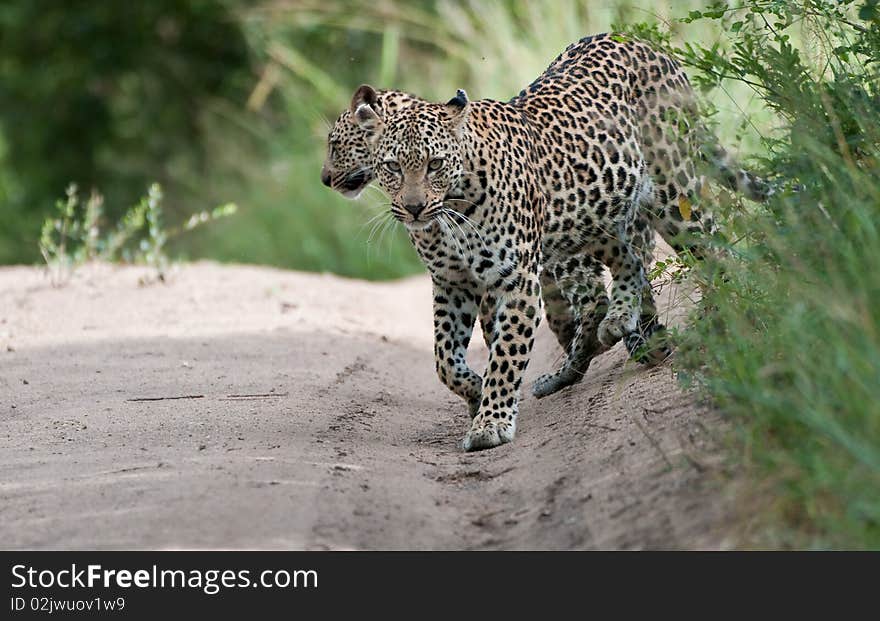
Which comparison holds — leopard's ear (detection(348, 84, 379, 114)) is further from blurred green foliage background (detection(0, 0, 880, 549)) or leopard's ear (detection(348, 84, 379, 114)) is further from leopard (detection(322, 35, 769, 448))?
blurred green foliage background (detection(0, 0, 880, 549))

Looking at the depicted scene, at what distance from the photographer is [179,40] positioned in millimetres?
20312

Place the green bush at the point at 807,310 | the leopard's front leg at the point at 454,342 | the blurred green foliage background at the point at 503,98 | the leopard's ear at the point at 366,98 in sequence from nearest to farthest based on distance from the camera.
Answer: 1. the green bush at the point at 807,310
2. the blurred green foliage background at the point at 503,98
3. the leopard's ear at the point at 366,98
4. the leopard's front leg at the point at 454,342

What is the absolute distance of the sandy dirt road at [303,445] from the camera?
4695mm

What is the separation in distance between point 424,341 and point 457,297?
3.11m

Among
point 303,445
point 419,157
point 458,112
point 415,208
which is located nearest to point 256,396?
point 303,445

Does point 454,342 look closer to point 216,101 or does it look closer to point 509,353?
point 509,353

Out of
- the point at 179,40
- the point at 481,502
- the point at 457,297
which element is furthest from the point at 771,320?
the point at 179,40

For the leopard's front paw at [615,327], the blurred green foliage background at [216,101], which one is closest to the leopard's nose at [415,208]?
the leopard's front paw at [615,327]

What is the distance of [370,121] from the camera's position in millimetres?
6688

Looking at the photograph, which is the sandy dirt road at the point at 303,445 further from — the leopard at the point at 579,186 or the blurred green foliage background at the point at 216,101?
the blurred green foliage background at the point at 216,101

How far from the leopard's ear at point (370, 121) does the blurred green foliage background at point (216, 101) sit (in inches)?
336

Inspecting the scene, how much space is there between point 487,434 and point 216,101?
14412 mm

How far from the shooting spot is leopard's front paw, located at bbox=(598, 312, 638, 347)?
7457 mm
